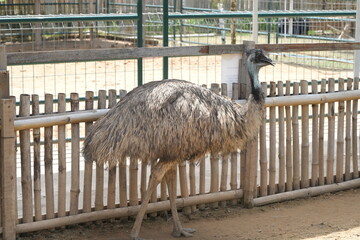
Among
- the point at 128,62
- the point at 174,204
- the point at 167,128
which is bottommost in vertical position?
the point at 174,204

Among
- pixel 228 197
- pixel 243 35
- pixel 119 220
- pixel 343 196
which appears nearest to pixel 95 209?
pixel 119 220

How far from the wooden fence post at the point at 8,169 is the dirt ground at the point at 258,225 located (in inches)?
10.8

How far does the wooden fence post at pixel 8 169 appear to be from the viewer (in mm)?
5309

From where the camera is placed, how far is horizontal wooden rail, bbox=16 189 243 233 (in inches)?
221

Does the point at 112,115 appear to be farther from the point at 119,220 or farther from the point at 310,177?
the point at 310,177

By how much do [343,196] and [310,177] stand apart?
1.19 ft

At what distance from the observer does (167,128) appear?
17.3ft

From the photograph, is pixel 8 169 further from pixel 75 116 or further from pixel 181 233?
pixel 181 233

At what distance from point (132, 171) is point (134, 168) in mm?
45

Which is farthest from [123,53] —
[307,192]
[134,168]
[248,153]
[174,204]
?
[307,192]

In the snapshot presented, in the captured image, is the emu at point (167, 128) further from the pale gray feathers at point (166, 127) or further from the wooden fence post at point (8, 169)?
the wooden fence post at point (8, 169)

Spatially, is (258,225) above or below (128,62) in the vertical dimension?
below

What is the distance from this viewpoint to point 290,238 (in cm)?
592

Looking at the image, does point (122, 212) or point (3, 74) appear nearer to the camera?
point (3, 74)
